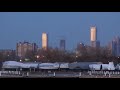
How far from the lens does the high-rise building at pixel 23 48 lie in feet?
19.1

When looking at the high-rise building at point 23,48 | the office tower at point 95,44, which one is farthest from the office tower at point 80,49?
the high-rise building at point 23,48

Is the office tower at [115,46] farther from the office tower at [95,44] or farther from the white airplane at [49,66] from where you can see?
the white airplane at [49,66]

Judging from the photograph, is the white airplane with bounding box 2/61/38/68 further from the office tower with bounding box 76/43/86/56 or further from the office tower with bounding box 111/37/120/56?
the office tower with bounding box 111/37/120/56

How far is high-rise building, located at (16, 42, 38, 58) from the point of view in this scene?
5.81 meters

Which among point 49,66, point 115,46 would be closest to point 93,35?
point 115,46

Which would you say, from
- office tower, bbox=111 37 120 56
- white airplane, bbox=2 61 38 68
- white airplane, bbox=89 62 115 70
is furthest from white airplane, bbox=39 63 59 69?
office tower, bbox=111 37 120 56

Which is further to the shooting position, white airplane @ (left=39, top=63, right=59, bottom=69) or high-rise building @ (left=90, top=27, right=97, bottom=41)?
white airplane @ (left=39, top=63, right=59, bottom=69)

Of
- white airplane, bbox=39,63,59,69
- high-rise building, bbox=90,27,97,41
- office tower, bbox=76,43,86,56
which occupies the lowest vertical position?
white airplane, bbox=39,63,59,69

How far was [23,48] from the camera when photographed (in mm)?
5934

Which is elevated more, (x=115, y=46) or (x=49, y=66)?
(x=115, y=46)

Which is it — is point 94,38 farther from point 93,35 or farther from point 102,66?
point 102,66

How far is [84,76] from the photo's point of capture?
604 centimetres
